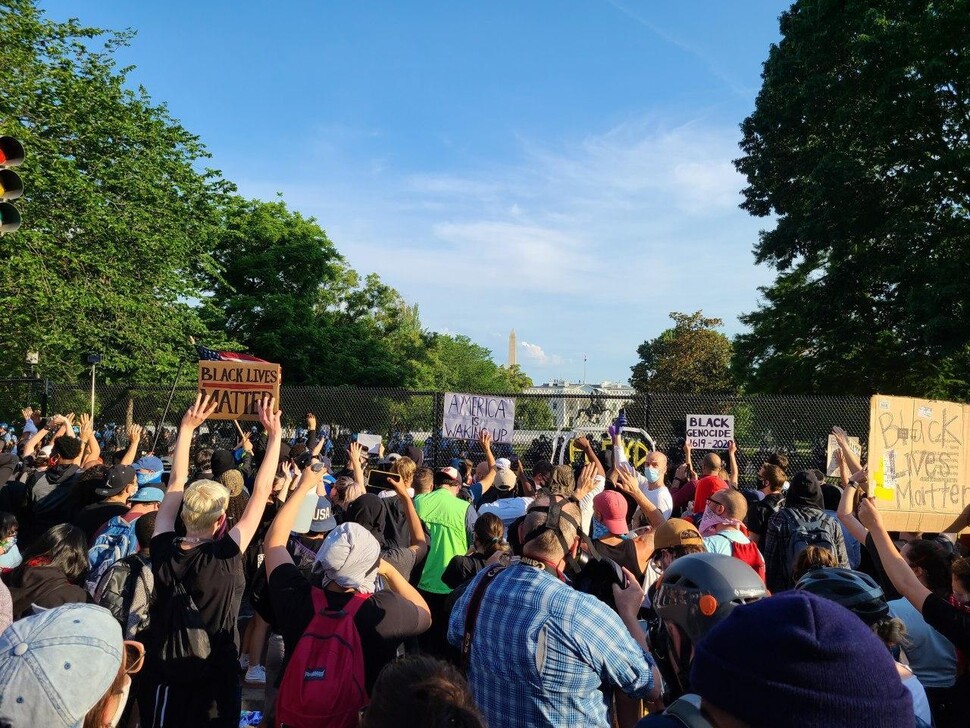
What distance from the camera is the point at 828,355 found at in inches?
1085

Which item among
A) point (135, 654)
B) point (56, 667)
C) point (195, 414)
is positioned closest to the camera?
point (56, 667)

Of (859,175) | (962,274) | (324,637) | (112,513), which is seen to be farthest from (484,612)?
(859,175)

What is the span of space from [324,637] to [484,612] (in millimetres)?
697

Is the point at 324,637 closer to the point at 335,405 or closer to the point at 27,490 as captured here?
the point at 27,490

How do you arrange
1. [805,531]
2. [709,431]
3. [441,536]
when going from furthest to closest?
[709,431] < [441,536] < [805,531]

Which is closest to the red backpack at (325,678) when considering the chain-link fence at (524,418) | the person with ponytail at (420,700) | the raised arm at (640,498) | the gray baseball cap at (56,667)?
the gray baseball cap at (56,667)

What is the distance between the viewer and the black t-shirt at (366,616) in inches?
133

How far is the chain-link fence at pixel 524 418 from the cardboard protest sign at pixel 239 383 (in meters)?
5.40


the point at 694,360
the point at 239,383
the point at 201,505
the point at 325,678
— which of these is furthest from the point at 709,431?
the point at 694,360

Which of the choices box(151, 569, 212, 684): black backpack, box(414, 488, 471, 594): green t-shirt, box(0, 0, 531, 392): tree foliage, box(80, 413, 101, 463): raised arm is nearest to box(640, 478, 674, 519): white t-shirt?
box(414, 488, 471, 594): green t-shirt

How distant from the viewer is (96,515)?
245 inches

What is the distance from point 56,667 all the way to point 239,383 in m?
6.66

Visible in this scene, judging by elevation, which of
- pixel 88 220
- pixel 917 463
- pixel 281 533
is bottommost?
pixel 281 533

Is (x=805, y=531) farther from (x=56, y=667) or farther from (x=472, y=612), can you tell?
(x=56, y=667)
